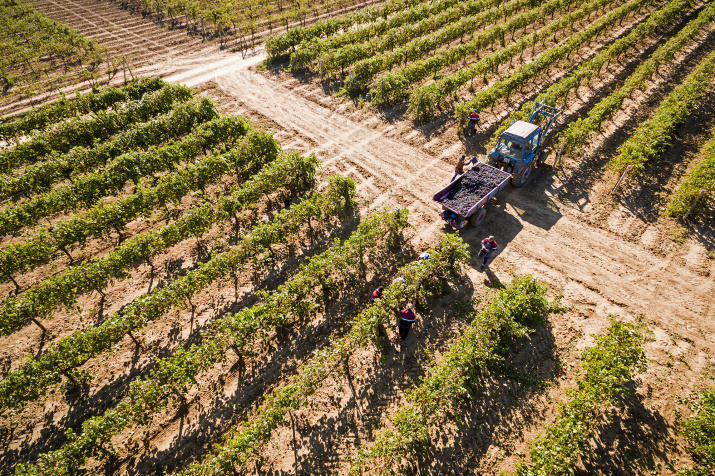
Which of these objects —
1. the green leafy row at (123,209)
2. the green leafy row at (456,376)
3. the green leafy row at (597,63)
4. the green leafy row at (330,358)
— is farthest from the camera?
the green leafy row at (597,63)

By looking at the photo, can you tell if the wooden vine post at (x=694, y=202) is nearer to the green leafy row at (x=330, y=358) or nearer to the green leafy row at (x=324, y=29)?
the green leafy row at (x=330, y=358)

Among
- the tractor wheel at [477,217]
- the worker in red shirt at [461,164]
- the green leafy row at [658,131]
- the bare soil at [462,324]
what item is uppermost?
the green leafy row at [658,131]

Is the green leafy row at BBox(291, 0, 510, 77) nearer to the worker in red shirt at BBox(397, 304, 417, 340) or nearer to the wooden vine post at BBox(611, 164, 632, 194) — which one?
the wooden vine post at BBox(611, 164, 632, 194)

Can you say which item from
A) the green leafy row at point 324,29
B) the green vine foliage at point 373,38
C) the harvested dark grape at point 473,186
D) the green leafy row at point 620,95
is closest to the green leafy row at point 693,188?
the green leafy row at point 620,95

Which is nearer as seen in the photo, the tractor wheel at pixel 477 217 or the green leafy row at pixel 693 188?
the green leafy row at pixel 693 188

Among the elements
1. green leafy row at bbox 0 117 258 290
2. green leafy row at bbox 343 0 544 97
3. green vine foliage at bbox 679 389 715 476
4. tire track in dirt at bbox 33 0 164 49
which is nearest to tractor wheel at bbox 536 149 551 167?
green leafy row at bbox 343 0 544 97

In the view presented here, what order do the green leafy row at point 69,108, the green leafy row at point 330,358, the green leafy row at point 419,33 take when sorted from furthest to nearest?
the green leafy row at point 419,33 → the green leafy row at point 69,108 → the green leafy row at point 330,358
